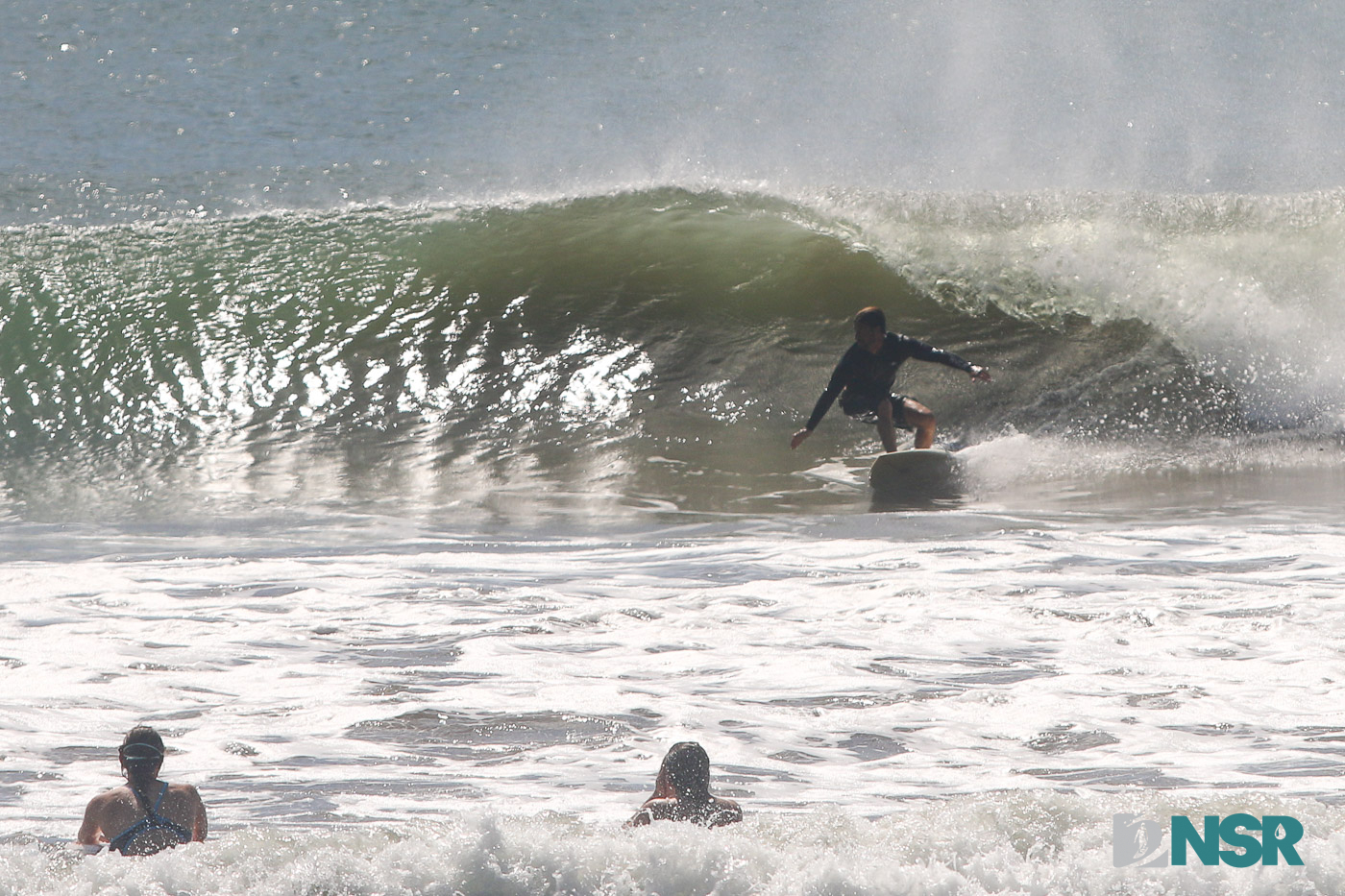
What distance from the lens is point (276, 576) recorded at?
7051mm

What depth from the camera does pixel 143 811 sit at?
13.1 feet

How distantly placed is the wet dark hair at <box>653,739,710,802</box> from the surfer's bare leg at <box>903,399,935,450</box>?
5058mm

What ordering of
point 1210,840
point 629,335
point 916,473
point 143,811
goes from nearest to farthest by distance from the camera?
point 1210,840, point 143,811, point 916,473, point 629,335

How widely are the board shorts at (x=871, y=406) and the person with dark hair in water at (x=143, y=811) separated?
5552 mm

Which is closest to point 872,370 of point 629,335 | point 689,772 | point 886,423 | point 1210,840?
point 886,423

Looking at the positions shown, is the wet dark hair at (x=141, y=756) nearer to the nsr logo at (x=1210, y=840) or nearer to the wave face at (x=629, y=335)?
the nsr logo at (x=1210, y=840)

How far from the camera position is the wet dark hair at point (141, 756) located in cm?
406

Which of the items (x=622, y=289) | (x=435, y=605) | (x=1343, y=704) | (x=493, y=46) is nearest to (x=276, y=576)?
(x=435, y=605)

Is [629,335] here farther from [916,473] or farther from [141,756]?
[141,756]

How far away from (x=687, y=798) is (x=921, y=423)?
5181 millimetres

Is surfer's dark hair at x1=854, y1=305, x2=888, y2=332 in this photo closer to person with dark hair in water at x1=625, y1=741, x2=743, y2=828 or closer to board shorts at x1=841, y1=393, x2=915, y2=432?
board shorts at x1=841, y1=393, x2=915, y2=432

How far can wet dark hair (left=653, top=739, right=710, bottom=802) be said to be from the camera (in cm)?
405

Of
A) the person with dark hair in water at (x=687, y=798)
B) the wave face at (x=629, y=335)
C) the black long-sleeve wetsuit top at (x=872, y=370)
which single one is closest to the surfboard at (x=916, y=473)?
the black long-sleeve wetsuit top at (x=872, y=370)

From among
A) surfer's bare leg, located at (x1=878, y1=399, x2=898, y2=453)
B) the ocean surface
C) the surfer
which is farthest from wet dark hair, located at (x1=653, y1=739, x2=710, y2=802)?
surfer's bare leg, located at (x1=878, y1=399, x2=898, y2=453)
